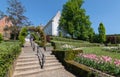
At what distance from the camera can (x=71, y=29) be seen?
34.7 m

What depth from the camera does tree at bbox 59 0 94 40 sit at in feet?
114

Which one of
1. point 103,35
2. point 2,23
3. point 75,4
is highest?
point 75,4

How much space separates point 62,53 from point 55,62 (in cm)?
90

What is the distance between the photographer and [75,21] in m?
35.7

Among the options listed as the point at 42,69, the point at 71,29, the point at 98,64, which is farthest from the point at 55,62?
the point at 71,29

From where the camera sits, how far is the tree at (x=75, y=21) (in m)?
34.8

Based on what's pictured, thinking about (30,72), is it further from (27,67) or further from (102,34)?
(102,34)

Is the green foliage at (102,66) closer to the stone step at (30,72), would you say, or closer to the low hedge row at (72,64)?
the low hedge row at (72,64)

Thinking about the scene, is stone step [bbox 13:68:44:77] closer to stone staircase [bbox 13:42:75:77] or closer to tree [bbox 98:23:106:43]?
stone staircase [bbox 13:42:75:77]

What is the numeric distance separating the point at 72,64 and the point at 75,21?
25953 millimetres

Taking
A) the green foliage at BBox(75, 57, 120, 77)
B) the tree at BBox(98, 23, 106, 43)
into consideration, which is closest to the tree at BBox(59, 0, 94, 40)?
the tree at BBox(98, 23, 106, 43)

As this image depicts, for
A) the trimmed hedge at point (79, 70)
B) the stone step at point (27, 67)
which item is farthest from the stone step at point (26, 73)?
the trimmed hedge at point (79, 70)

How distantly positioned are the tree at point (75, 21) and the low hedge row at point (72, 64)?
71.1 feet

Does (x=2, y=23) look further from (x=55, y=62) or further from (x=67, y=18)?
(x=55, y=62)
